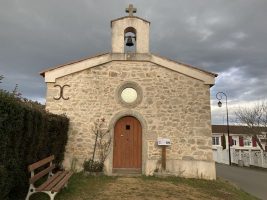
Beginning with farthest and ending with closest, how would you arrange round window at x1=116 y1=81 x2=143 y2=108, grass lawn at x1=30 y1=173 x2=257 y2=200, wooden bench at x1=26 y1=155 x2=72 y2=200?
round window at x1=116 y1=81 x2=143 y2=108, grass lawn at x1=30 y1=173 x2=257 y2=200, wooden bench at x1=26 y1=155 x2=72 y2=200

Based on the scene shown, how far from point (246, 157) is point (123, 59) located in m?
13.6

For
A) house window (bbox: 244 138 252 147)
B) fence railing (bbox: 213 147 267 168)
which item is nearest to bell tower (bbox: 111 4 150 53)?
fence railing (bbox: 213 147 267 168)

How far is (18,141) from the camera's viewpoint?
6.34 meters

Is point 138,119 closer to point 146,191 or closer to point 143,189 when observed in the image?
point 143,189

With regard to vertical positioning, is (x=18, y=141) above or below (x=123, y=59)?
below

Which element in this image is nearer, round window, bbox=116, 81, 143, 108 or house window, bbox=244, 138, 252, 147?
round window, bbox=116, 81, 143, 108

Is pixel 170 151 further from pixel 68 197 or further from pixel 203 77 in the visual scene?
pixel 68 197

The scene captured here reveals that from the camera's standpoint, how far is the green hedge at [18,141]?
222 inches

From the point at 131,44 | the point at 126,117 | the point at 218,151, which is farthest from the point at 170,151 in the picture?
the point at 218,151

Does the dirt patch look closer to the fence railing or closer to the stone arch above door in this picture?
the stone arch above door

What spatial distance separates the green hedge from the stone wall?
2.82 metres

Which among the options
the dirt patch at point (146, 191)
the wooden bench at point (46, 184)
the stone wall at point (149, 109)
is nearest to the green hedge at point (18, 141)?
the wooden bench at point (46, 184)

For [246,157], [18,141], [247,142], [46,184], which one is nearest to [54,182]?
[46,184]

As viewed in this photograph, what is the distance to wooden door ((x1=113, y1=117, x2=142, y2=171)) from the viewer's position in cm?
1167
